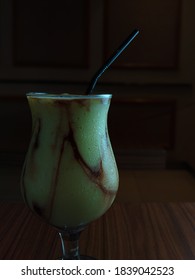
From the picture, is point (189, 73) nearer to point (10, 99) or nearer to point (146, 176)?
point (146, 176)

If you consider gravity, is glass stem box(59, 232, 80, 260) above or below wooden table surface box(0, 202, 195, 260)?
above

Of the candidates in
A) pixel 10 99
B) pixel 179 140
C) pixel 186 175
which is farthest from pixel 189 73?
pixel 10 99

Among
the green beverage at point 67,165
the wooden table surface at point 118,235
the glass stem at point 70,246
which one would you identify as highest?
the green beverage at point 67,165

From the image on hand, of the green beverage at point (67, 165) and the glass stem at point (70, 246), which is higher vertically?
the green beverage at point (67, 165)

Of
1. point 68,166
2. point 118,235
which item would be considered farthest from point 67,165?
point 118,235

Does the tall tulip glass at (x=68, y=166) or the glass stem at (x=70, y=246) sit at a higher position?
the tall tulip glass at (x=68, y=166)
